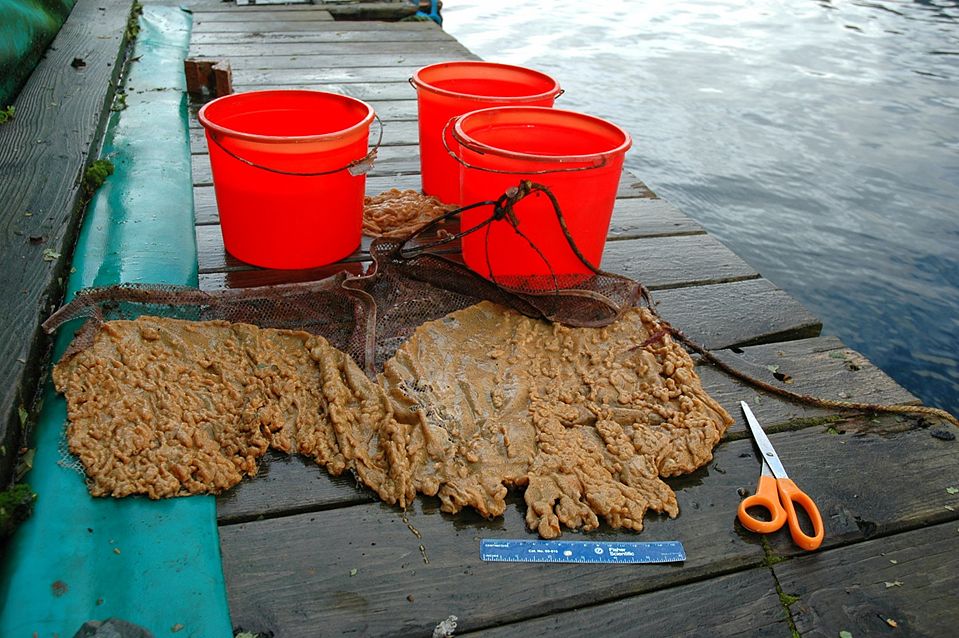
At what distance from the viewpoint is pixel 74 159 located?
249 cm

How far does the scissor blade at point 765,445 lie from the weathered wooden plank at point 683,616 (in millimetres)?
302

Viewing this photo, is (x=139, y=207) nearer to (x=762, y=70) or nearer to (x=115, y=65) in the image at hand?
(x=115, y=65)

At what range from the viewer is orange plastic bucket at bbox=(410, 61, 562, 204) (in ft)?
8.04

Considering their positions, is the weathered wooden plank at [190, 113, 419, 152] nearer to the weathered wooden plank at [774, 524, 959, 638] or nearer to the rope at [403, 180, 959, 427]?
the rope at [403, 180, 959, 427]

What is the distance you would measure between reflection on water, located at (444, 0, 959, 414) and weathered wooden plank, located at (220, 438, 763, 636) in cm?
243

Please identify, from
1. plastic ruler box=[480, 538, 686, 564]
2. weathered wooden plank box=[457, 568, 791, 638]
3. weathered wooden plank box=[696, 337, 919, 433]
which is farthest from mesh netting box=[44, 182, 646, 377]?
weathered wooden plank box=[457, 568, 791, 638]

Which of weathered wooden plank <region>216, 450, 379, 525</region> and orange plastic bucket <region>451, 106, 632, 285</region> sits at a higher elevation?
orange plastic bucket <region>451, 106, 632, 285</region>

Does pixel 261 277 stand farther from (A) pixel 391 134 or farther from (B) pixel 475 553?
(A) pixel 391 134

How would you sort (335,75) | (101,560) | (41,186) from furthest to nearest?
(335,75) → (41,186) → (101,560)

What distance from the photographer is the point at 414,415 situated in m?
1.60

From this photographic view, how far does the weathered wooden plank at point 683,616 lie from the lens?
1.21m

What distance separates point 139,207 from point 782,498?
2.29m

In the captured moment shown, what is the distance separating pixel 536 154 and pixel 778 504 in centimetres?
123

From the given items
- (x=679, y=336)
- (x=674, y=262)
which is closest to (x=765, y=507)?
(x=679, y=336)
